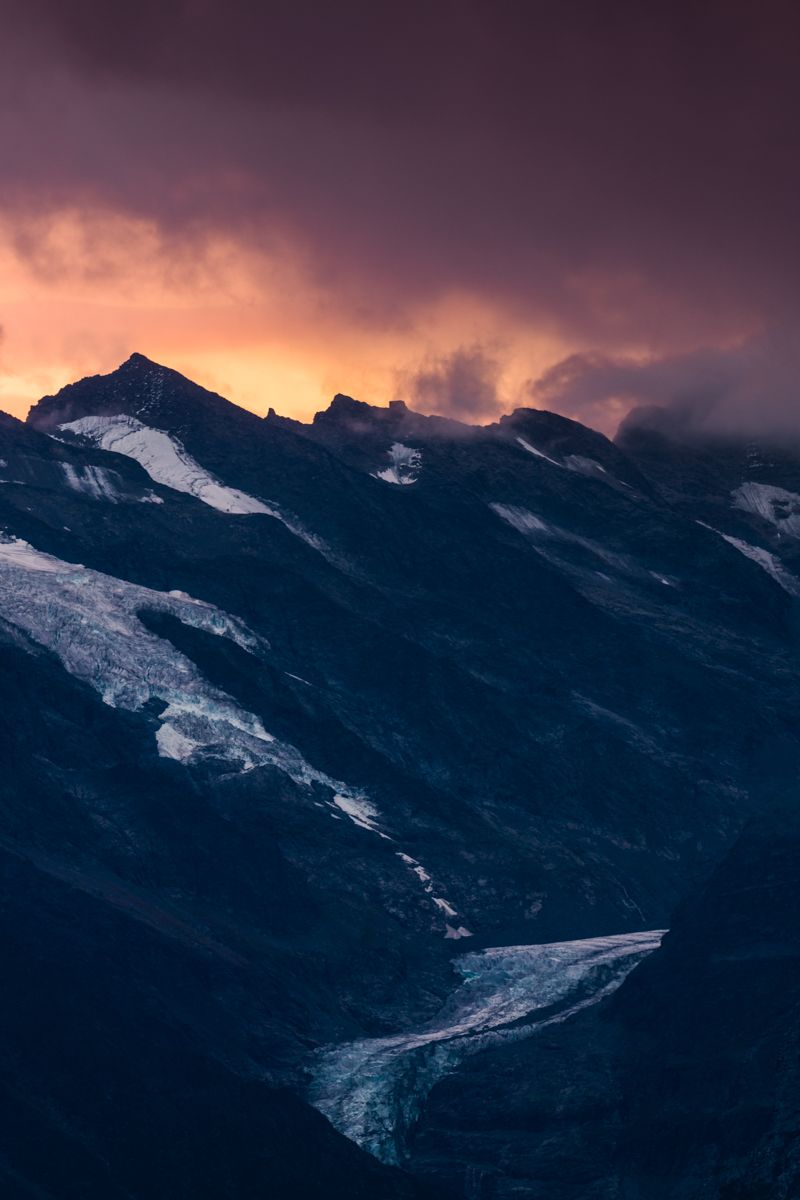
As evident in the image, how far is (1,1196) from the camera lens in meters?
195

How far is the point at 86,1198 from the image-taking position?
199375mm

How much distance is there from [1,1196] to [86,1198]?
23.1 ft
